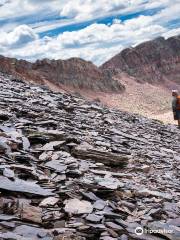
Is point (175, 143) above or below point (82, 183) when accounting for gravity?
below

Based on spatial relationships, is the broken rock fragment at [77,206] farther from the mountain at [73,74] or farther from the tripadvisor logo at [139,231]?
the mountain at [73,74]

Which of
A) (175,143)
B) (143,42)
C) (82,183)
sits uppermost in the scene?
(143,42)

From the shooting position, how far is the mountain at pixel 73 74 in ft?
315

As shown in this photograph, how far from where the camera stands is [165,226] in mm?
8688

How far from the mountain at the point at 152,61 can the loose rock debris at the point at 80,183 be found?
121230 millimetres

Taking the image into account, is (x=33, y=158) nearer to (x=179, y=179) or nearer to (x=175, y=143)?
(x=179, y=179)

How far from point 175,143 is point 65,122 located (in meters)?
5.53

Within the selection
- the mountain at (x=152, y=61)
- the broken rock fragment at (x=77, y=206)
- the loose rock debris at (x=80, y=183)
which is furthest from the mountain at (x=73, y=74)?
the broken rock fragment at (x=77, y=206)

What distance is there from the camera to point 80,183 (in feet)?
33.2

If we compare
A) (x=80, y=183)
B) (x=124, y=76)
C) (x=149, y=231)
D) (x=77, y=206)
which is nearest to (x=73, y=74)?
(x=124, y=76)

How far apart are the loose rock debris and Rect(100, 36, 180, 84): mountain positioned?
12123 centimetres

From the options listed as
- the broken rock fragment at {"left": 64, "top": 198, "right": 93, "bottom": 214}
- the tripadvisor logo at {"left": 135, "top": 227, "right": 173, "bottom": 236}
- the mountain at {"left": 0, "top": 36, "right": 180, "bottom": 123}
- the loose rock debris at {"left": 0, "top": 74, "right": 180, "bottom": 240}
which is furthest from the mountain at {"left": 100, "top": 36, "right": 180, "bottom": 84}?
the tripadvisor logo at {"left": 135, "top": 227, "right": 173, "bottom": 236}

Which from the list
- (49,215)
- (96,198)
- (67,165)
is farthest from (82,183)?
(49,215)

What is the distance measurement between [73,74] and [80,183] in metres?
94.8
